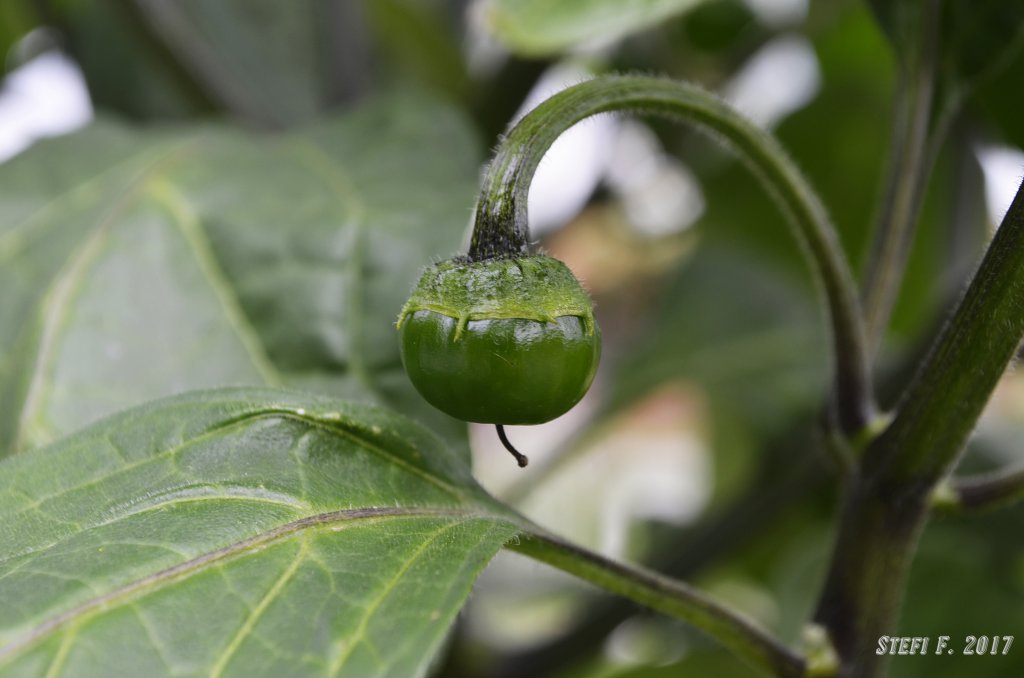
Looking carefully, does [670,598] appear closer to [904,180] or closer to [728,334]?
[904,180]

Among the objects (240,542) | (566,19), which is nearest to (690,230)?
(566,19)

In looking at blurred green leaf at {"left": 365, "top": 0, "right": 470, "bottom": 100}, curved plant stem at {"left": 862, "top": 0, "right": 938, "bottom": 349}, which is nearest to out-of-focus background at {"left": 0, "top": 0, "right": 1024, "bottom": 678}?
blurred green leaf at {"left": 365, "top": 0, "right": 470, "bottom": 100}

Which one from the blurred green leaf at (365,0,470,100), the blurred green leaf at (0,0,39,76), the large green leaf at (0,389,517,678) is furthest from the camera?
the blurred green leaf at (0,0,39,76)

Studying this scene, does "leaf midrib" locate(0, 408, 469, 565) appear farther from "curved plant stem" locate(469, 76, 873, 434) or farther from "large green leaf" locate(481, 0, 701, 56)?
"large green leaf" locate(481, 0, 701, 56)

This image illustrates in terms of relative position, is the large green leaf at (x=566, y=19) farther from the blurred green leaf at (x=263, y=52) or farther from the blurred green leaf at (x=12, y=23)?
the blurred green leaf at (x=12, y=23)

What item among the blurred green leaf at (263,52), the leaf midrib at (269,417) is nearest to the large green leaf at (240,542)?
the leaf midrib at (269,417)

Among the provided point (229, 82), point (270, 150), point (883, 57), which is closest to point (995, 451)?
point (883, 57)

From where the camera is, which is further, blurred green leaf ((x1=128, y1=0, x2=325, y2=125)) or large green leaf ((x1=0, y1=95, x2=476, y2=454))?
blurred green leaf ((x1=128, y1=0, x2=325, y2=125))
